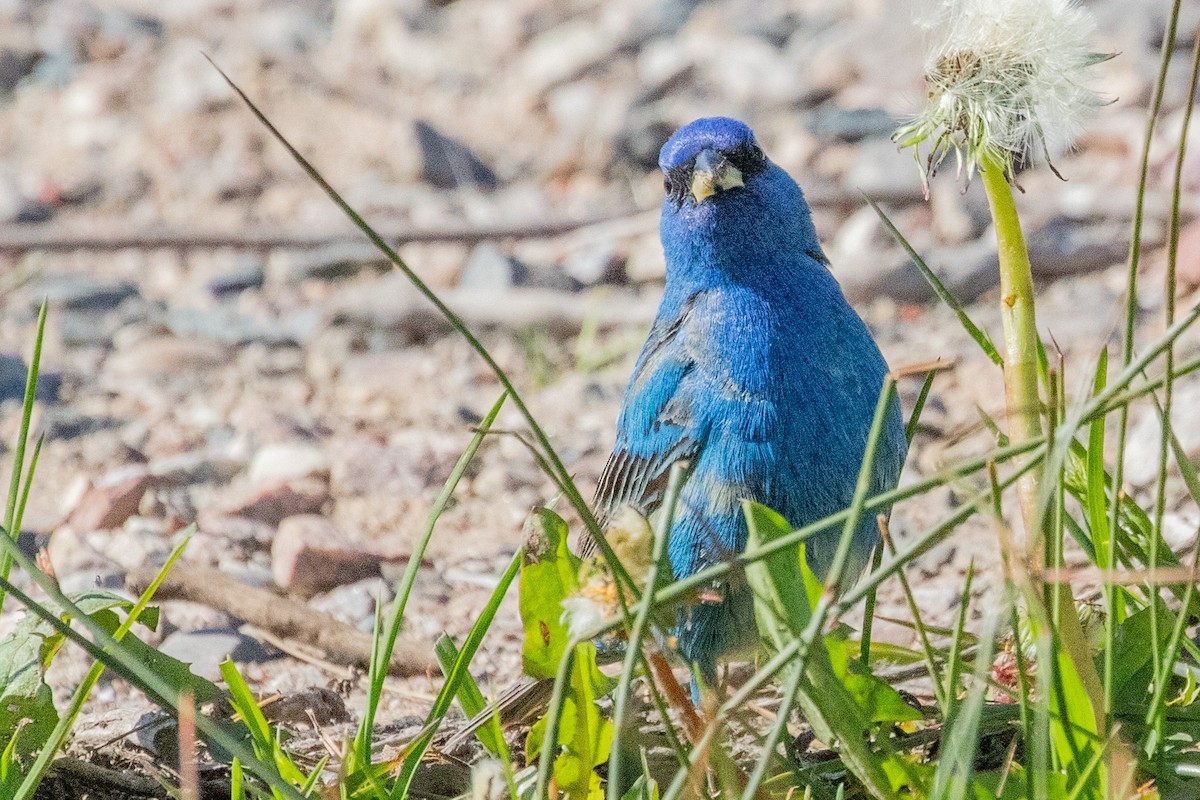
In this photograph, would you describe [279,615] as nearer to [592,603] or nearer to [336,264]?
[592,603]

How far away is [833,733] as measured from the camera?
1.74 metres

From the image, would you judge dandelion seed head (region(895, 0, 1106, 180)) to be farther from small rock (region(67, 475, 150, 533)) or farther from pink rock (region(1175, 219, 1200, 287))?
pink rock (region(1175, 219, 1200, 287))

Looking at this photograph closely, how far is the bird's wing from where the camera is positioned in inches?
105

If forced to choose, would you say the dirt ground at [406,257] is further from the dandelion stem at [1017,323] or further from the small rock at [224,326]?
the dandelion stem at [1017,323]

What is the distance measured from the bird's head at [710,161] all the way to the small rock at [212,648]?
132cm

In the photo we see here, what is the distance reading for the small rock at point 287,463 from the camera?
408 cm

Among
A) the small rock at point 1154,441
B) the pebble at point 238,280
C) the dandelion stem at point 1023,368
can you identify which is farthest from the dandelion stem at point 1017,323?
the pebble at point 238,280

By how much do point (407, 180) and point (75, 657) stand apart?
386cm

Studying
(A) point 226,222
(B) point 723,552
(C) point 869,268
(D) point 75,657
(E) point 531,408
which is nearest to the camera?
(B) point 723,552

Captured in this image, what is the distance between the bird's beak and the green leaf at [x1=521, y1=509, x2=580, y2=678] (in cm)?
109

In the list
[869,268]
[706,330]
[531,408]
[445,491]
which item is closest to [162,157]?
[531,408]

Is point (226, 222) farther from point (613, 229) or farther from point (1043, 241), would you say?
point (1043, 241)

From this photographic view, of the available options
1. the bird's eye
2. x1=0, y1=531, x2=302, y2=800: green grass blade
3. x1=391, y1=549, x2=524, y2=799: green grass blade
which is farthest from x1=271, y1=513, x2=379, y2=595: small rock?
x1=0, y1=531, x2=302, y2=800: green grass blade

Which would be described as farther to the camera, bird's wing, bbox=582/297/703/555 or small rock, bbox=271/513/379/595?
small rock, bbox=271/513/379/595
